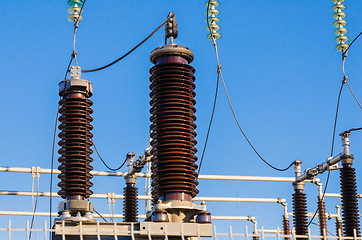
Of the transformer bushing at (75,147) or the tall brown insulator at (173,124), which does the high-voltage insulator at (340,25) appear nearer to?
the tall brown insulator at (173,124)

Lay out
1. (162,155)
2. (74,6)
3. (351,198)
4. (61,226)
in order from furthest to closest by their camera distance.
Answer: (351,198) < (74,6) < (162,155) < (61,226)

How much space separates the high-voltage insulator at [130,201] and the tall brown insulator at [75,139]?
762 centimetres

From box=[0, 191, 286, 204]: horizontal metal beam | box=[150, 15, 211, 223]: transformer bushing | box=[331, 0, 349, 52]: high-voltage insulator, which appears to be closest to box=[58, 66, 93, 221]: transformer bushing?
box=[150, 15, 211, 223]: transformer bushing

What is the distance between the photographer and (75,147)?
9922 mm

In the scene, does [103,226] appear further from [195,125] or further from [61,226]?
[195,125]

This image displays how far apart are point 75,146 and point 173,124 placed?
1443mm

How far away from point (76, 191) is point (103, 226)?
1.11 metres

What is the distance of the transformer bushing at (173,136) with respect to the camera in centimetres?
926

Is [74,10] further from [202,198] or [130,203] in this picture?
[202,198]

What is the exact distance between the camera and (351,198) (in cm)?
1526

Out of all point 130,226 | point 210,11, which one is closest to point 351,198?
point 210,11

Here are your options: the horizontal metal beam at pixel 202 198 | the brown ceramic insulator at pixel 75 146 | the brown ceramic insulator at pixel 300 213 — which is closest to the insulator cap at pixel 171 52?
the brown ceramic insulator at pixel 75 146

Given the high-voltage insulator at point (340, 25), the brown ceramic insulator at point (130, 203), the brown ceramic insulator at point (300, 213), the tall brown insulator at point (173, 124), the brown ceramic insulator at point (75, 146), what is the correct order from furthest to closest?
the brown ceramic insulator at point (300, 213) < the brown ceramic insulator at point (130, 203) < the high-voltage insulator at point (340, 25) < the brown ceramic insulator at point (75, 146) < the tall brown insulator at point (173, 124)

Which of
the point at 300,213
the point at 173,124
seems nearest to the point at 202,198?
the point at 300,213
